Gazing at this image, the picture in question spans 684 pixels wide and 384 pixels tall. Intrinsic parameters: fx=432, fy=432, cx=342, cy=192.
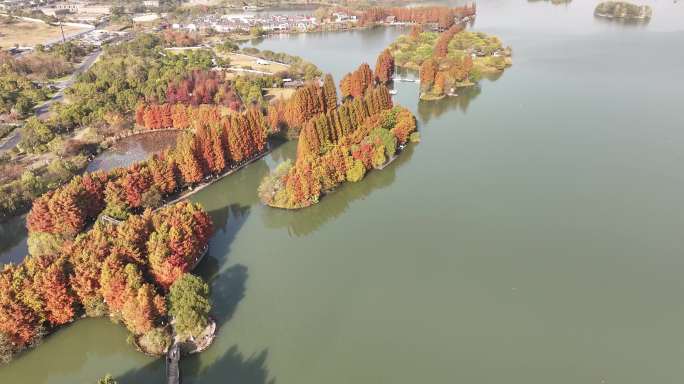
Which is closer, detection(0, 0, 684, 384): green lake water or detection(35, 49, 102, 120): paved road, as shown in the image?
detection(0, 0, 684, 384): green lake water

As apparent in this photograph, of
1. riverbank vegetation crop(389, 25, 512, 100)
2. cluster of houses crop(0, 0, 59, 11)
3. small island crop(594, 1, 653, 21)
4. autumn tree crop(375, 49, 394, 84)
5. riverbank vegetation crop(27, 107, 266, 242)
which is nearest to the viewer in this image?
riverbank vegetation crop(27, 107, 266, 242)

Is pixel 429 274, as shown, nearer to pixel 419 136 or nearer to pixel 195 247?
pixel 195 247

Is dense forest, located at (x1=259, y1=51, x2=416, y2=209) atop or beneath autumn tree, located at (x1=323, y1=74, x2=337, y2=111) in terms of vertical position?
beneath

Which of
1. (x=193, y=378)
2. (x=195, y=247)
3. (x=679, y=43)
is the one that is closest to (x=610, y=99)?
(x=679, y=43)

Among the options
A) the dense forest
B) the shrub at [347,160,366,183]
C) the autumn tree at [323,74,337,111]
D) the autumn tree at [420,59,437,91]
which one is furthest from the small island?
the shrub at [347,160,366,183]

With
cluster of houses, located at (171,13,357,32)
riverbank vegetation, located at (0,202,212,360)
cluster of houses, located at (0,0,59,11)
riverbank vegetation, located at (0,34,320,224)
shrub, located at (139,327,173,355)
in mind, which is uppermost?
cluster of houses, located at (0,0,59,11)

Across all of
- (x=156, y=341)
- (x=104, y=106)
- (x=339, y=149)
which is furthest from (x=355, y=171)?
(x=104, y=106)

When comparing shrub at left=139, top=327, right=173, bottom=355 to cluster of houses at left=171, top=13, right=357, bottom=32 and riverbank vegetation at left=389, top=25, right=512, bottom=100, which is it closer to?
riverbank vegetation at left=389, top=25, right=512, bottom=100

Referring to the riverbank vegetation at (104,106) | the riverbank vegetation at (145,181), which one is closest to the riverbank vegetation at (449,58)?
the riverbank vegetation at (104,106)
